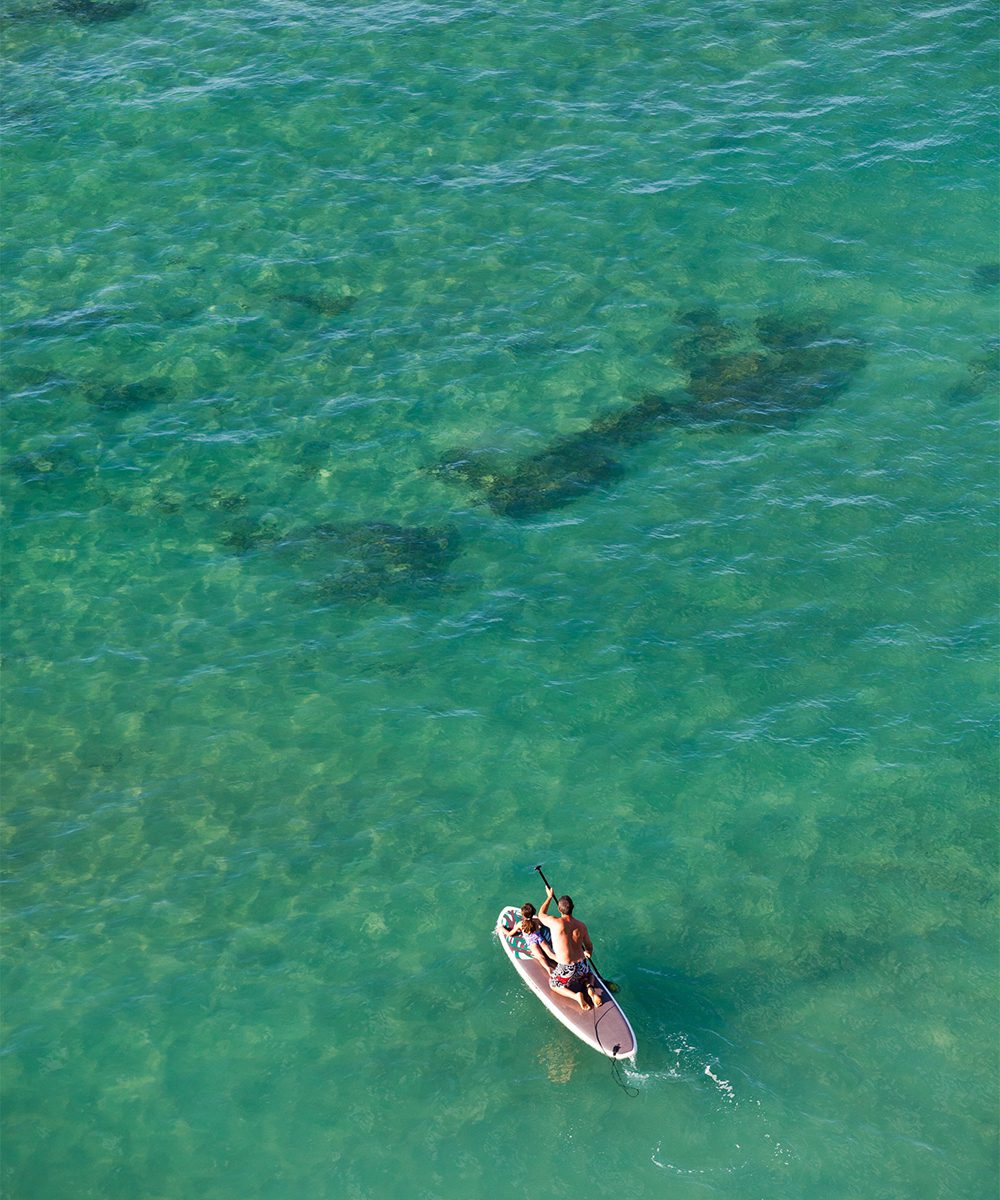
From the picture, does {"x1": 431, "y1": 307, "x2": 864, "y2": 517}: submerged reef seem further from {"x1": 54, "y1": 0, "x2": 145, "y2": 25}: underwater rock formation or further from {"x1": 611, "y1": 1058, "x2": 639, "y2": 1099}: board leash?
{"x1": 54, "y1": 0, "x2": 145, "y2": 25}: underwater rock formation

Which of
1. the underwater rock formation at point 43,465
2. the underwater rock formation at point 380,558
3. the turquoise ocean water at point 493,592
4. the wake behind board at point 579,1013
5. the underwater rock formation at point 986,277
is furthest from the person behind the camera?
the underwater rock formation at point 986,277

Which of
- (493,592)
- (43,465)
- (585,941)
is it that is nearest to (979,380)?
(493,592)

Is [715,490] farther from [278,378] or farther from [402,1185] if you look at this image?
[402,1185]

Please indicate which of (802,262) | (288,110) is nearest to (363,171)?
(288,110)

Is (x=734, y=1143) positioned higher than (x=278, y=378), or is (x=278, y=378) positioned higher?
(x=278, y=378)

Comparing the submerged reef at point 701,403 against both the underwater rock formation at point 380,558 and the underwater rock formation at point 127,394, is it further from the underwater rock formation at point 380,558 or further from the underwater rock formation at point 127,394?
the underwater rock formation at point 127,394

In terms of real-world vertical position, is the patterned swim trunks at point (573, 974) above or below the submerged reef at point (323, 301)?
below

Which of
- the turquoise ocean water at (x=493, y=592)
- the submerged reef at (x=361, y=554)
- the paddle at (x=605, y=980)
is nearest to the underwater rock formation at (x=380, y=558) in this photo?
the submerged reef at (x=361, y=554)

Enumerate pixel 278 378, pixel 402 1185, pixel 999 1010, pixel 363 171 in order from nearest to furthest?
pixel 402 1185
pixel 999 1010
pixel 278 378
pixel 363 171
